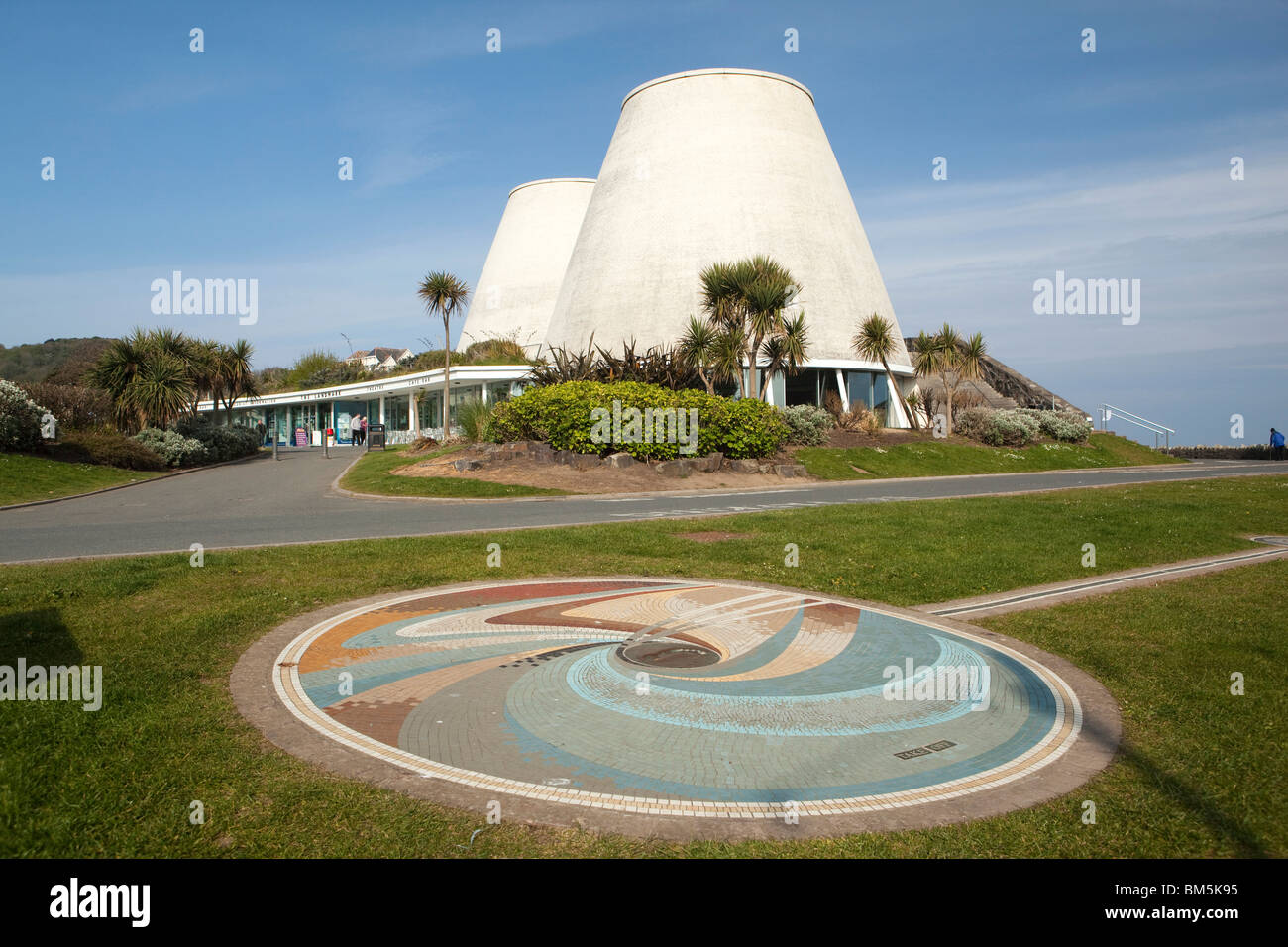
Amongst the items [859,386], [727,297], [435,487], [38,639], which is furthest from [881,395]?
[38,639]

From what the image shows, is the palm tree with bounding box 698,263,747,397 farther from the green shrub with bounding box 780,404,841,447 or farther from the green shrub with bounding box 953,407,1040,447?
the green shrub with bounding box 953,407,1040,447

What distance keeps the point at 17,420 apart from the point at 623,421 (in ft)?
56.5

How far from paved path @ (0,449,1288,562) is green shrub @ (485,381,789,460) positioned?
9.81ft

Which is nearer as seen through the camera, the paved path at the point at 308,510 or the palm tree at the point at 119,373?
the paved path at the point at 308,510

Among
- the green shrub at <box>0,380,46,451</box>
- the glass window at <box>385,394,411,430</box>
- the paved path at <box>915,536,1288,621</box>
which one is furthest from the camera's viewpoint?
the glass window at <box>385,394,411,430</box>

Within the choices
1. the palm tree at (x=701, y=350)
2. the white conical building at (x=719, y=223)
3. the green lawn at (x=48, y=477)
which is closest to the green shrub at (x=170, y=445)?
the green lawn at (x=48, y=477)

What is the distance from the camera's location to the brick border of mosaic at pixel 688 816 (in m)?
3.85

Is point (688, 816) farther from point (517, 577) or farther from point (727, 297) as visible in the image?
point (727, 297)

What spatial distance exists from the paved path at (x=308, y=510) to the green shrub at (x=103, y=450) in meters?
1.84

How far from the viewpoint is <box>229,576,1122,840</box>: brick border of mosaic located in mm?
3850

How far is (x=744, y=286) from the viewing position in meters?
28.6

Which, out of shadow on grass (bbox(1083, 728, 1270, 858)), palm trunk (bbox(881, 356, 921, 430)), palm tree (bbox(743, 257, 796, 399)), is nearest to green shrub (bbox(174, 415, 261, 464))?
palm tree (bbox(743, 257, 796, 399))

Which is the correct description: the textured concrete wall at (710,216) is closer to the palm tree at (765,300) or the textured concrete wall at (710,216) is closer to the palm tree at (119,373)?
the palm tree at (765,300)
